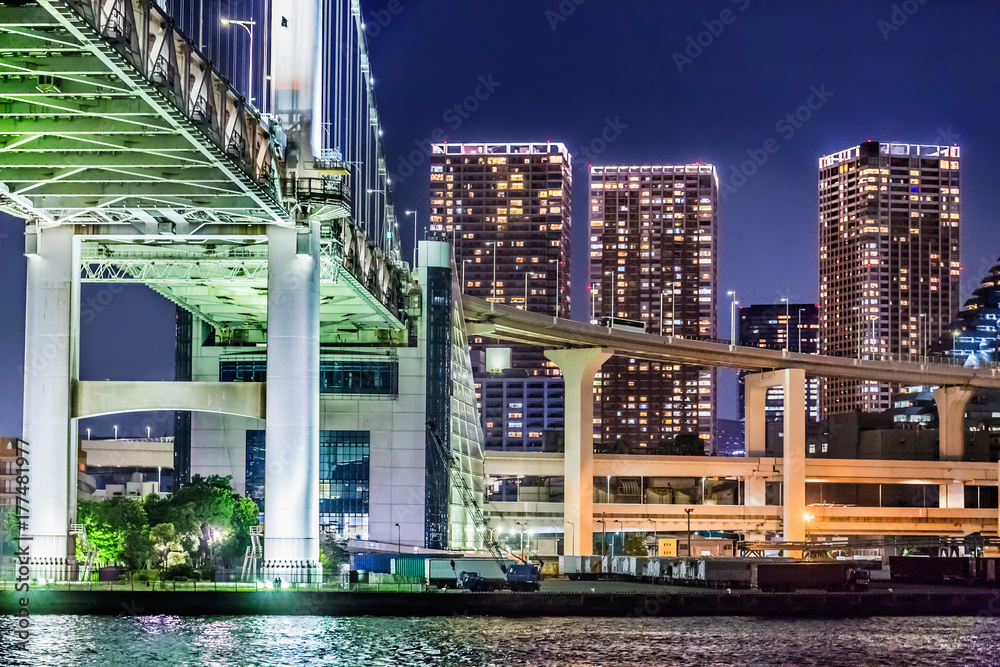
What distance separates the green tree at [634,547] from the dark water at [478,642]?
52953mm

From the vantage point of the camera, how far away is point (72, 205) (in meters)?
48.9

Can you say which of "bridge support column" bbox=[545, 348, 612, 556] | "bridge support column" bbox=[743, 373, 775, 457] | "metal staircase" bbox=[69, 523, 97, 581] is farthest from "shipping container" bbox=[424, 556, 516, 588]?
"bridge support column" bbox=[743, 373, 775, 457]

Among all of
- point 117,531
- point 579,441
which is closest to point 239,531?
point 117,531

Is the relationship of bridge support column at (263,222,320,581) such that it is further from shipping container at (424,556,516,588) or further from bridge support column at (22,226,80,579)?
shipping container at (424,556,516,588)

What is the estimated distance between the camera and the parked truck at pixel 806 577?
62156mm

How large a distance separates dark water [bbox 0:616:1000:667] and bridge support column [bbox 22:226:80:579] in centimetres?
351

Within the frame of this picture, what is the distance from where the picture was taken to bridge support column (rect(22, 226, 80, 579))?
50156mm

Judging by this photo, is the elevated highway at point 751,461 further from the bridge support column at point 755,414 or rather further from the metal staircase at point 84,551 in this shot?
the metal staircase at point 84,551

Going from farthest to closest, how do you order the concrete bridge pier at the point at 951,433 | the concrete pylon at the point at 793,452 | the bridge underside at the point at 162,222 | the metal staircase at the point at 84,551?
1. the concrete bridge pier at the point at 951,433
2. the concrete pylon at the point at 793,452
3. the metal staircase at the point at 84,551
4. the bridge underside at the point at 162,222

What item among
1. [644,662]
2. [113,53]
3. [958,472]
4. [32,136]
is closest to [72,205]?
[32,136]

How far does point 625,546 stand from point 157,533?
57.1 metres

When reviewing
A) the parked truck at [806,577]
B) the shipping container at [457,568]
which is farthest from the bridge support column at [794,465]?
the shipping container at [457,568]

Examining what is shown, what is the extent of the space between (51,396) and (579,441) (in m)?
69.8

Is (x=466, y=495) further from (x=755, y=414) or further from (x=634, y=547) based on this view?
(x=755, y=414)
